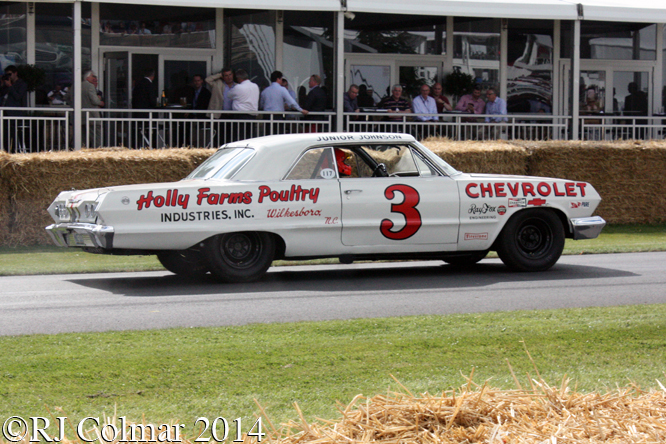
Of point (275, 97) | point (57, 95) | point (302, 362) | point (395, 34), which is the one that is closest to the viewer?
point (302, 362)

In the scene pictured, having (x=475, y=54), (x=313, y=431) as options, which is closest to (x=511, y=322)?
(x=313, y=431)

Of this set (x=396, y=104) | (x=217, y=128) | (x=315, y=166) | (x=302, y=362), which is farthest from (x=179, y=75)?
(x=302, y=362)

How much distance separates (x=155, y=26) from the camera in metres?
19.8

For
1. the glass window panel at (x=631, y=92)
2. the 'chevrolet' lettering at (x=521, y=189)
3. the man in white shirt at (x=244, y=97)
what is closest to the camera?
the 'chevrolet' lettering at (x=521, y=189)

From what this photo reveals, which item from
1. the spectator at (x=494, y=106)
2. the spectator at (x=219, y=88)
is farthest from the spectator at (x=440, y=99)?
the spectator at (x=219, y=88)

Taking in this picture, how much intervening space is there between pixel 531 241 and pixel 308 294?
10.2 feet

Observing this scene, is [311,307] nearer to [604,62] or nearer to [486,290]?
[486,290]

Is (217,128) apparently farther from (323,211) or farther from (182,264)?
(323,211)

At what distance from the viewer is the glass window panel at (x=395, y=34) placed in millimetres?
21266

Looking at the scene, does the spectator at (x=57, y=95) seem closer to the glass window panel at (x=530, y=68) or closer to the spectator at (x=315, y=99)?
the spectator at (x=315, y=99)

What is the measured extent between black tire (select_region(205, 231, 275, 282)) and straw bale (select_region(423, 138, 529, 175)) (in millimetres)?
6448

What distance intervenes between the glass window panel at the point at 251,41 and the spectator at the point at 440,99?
13.0ft

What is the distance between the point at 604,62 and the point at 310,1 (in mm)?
9633

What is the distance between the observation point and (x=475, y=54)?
22328mm
